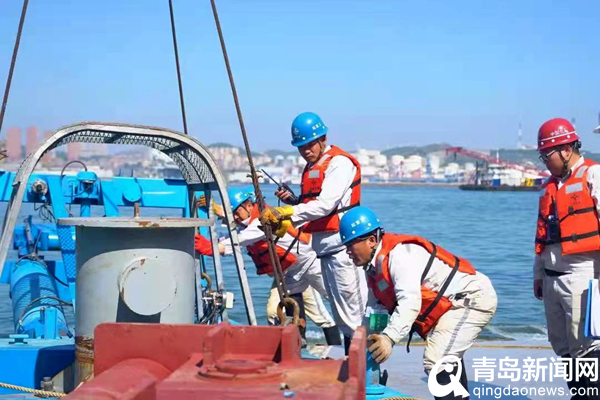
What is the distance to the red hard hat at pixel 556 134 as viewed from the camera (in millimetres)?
5539

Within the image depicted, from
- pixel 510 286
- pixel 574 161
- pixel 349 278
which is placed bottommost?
pixel 510 286

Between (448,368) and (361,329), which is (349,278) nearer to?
(448,368)

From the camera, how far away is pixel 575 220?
215 inches

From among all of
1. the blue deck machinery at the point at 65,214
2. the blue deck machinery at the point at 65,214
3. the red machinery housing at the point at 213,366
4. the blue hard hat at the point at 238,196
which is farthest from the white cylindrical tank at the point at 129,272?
the blue hard hat at the point at 238,196

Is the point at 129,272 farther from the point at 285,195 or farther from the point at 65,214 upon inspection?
the point at 65,214

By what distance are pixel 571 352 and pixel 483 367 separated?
1656mm

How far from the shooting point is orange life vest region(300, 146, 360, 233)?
6.43 m

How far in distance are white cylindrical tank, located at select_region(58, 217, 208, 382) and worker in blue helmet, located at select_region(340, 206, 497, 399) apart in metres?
0.95

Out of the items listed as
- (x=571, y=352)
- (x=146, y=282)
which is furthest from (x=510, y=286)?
(x=146, y=282)

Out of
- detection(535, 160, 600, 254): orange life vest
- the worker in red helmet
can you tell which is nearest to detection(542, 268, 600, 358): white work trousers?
the worker in red helmet

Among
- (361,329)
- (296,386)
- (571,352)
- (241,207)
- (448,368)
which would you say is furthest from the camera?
(241,207)

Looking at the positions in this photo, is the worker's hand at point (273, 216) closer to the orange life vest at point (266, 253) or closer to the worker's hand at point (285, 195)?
the worker's hand at point (285, 195)

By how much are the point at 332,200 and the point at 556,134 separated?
1566mm

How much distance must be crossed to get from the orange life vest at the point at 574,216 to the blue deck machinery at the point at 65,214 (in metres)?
2.02
